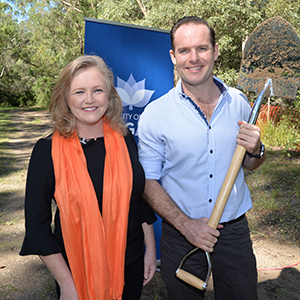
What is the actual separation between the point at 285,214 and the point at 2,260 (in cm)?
402

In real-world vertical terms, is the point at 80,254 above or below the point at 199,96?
below

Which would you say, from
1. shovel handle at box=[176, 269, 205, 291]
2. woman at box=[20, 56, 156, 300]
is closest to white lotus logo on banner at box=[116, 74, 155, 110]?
woman at box=[20, 56, 156, 300]

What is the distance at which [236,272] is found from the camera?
6.06 ft

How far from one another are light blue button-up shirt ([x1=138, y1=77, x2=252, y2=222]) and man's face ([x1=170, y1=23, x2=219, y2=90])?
129mm

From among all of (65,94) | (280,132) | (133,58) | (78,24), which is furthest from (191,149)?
(78,24)

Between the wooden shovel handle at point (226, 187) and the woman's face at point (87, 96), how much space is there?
2.64ft

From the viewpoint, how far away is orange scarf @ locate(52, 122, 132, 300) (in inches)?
64.0

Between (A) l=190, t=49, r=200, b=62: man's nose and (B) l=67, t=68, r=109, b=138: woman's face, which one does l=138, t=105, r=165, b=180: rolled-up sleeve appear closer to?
(B) l=67, t=68, r=109, b=138: woman's face

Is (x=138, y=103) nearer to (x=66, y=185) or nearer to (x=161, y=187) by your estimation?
(x=161, y=187)

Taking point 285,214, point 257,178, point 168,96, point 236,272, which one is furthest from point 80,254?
point 257,178

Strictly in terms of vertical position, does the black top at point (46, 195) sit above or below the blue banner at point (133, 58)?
below

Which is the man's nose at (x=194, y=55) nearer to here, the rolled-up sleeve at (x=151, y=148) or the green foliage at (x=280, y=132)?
the rolled-up sleeve at (x=151, y=148)

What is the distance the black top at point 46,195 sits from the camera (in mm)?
1539

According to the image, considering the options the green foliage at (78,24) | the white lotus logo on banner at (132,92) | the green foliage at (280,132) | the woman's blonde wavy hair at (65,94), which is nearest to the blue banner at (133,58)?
the white lotus logo on banner at (132,92)
